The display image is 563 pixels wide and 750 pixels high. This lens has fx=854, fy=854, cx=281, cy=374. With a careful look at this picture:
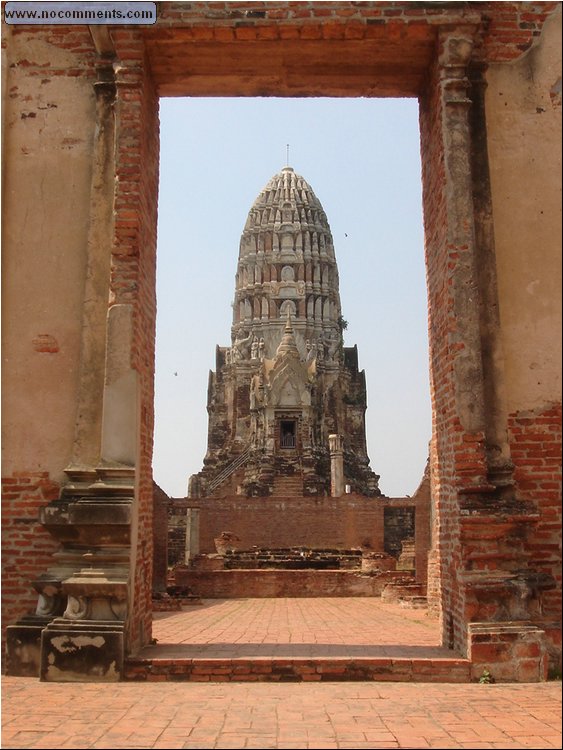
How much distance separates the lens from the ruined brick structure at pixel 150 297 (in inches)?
250

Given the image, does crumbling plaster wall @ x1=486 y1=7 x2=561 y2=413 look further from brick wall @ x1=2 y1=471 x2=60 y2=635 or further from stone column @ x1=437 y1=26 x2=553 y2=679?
brick wall @ x1=2 y1=471 x2=60 y2=635

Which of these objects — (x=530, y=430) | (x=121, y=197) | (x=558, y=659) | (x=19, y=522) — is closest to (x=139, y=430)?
(x=19, y=522)

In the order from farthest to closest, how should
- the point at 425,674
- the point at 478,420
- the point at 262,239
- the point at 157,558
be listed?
the point at 262,239, the point at 157,558, the point at 478,420, the point at 425,674

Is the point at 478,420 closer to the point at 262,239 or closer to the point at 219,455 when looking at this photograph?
the point at 219,455

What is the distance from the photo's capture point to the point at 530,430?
22.0 feet

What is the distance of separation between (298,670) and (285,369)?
3640cm

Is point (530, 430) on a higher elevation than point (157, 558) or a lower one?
higher

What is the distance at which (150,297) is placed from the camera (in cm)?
752

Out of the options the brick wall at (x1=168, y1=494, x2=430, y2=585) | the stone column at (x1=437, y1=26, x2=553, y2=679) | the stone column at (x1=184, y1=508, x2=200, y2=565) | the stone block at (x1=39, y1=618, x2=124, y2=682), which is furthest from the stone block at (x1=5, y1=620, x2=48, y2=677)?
the stone column at (x1=184, y1=508, x2=200, y2=565)

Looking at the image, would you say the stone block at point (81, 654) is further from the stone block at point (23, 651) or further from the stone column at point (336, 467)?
the stone column at point (336, 467)

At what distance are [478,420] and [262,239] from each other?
46500mm

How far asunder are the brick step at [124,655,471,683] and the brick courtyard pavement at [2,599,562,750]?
109mm

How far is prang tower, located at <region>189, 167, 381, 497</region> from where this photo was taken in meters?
41.1

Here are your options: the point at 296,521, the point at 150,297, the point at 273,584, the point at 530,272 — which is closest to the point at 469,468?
the point at 530,272
